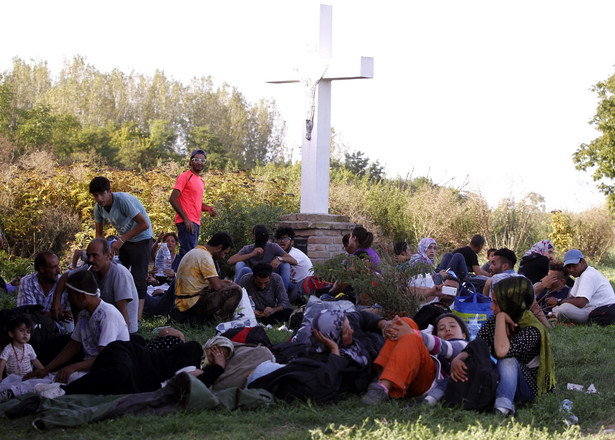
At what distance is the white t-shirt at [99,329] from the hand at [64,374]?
24cm

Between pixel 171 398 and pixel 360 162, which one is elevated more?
pixel 360 162

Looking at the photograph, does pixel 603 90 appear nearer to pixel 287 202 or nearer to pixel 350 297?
pixel 287 202

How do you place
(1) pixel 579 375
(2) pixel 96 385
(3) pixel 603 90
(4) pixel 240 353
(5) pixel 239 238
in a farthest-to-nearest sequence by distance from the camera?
(3) pixel 603 90
(5) pixel 239 238
(1) pixel 579 375
(4) pixel 240 353
(2) pixel 96 385

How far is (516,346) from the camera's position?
16.7 feet

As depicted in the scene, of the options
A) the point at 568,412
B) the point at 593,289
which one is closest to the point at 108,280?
the point at 568,412

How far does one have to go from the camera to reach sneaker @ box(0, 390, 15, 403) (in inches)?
198

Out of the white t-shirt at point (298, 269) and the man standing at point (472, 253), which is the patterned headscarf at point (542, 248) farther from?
the white t-shirt at point (298, 269)

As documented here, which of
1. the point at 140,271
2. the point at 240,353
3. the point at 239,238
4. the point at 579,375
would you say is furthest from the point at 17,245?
the point at 579,375

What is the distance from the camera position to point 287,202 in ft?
47.1

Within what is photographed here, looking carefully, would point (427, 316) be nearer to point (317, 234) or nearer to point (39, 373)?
point (39, 373)

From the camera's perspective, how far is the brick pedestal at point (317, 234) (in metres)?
11.4

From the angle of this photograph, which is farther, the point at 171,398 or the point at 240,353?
the point at 240,353

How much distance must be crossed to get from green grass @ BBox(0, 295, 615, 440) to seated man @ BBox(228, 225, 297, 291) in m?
4.57

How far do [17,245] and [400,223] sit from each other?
27.2 feet
